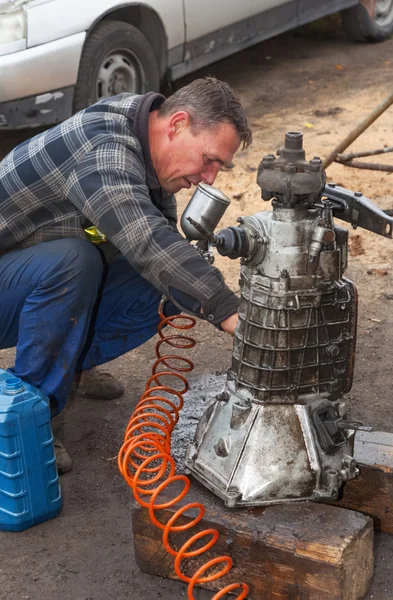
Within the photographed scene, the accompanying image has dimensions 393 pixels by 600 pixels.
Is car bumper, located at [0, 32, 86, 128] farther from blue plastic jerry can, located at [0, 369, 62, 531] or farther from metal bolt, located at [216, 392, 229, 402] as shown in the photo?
metal bolt, located at [216, 392, 229, 402]

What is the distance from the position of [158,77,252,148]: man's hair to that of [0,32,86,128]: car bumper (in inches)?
106

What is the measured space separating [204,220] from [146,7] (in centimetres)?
380

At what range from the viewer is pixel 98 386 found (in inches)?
152

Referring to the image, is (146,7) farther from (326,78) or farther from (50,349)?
(50,349)

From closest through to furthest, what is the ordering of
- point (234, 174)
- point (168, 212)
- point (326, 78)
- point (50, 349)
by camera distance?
point (50, 349), point (168, 212), point (234, 174), point (326, 78)

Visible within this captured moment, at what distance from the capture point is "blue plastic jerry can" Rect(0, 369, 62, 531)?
9.55 feet

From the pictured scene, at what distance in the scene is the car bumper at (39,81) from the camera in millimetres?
5574

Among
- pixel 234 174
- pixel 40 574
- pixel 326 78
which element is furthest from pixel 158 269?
pixel 326 78

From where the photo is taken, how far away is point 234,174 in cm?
593

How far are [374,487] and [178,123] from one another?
4.57 feet

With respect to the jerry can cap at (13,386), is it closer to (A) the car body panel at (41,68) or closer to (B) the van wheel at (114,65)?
(A) the car body panel at (41,68)

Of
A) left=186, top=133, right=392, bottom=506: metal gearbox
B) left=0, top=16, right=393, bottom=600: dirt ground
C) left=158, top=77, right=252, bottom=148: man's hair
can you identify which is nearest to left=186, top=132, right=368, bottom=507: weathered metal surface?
left=186, top=133, right=392, bottom=506: metal gearbox

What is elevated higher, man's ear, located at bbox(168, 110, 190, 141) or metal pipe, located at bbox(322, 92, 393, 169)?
man's ear, located at bbox(168, 110, 190, 141)

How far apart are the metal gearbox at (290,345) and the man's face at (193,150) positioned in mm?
405
